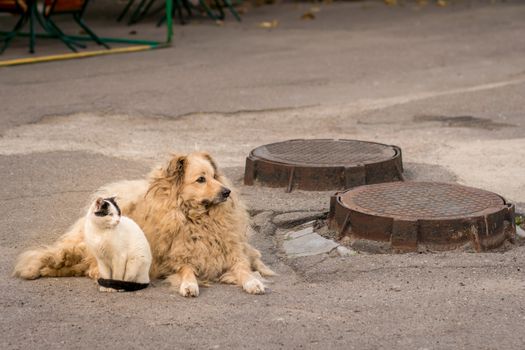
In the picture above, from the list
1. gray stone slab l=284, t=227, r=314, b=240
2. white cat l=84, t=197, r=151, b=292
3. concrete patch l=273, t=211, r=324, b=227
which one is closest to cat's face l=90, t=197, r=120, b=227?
white cat l=84, t=197, r=151, b=292

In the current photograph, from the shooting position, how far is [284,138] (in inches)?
389

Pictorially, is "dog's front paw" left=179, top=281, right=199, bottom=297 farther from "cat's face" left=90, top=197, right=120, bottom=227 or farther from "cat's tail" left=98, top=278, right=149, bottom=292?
A: "cat's face" left=90, top=197, right=120, bottom=227

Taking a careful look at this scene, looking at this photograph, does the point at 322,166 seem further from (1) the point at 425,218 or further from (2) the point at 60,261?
(2) the point at 60,261

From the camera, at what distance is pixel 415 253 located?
21.2 feet

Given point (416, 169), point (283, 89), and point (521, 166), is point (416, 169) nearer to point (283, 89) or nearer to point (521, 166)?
point (521, 166)

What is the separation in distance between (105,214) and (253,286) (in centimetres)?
89

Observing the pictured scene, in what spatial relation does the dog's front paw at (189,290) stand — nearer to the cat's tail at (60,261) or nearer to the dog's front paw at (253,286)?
the dog's front paw at (253,286)

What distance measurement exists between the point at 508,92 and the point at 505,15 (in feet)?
19.9

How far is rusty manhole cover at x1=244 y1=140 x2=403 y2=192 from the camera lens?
25.9ft

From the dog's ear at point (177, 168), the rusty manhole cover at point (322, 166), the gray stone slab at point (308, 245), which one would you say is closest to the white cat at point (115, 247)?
the dog's ear at point (177, 168)

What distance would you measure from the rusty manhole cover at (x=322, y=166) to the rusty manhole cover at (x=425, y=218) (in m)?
0.66

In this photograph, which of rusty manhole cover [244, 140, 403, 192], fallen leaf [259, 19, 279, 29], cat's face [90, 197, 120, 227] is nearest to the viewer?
cat's face [90, 197, 120, 227]

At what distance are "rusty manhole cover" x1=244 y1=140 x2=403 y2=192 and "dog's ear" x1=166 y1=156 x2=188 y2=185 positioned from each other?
197 centimetres

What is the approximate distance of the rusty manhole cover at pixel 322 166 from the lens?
7.89m
